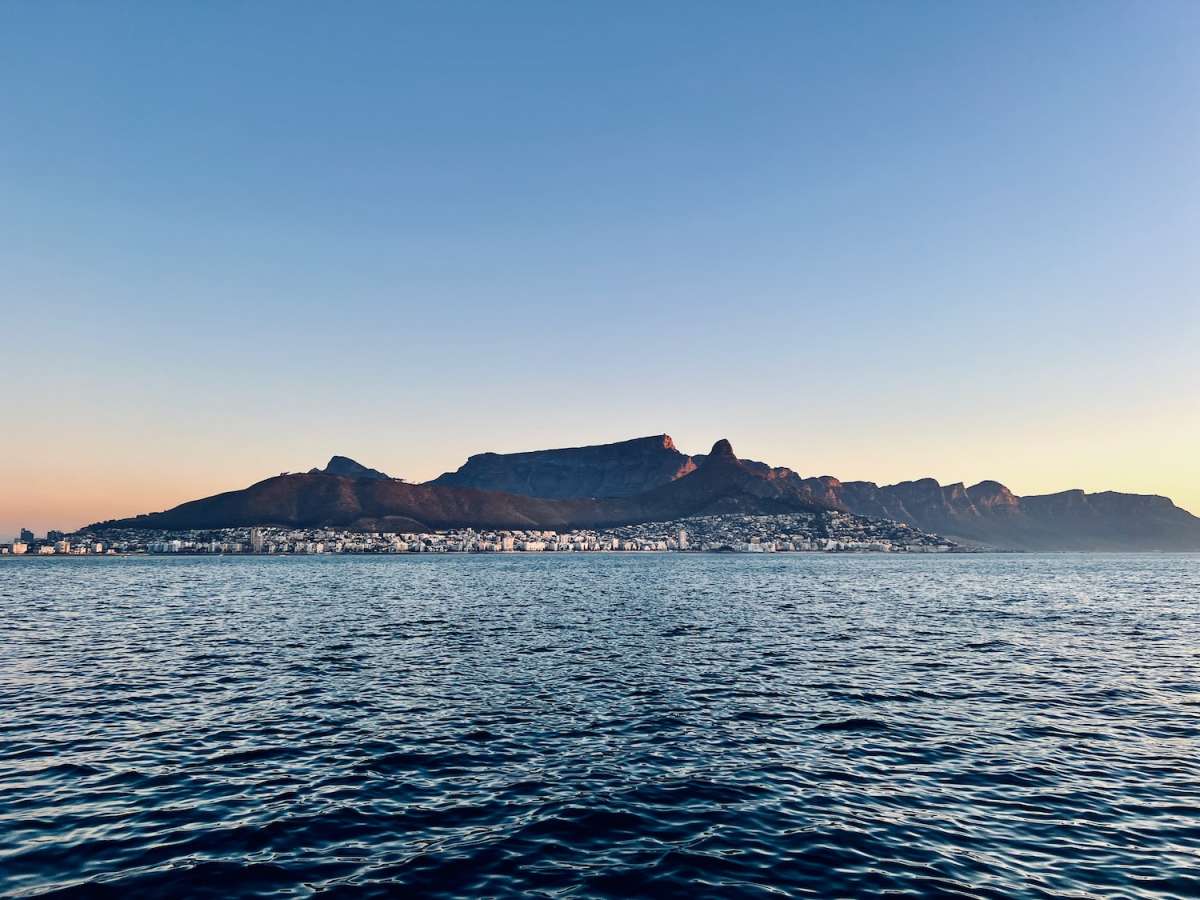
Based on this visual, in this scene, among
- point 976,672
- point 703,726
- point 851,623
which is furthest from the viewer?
point 851,623

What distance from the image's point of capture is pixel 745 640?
203 feet

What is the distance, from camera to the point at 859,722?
3319 cm

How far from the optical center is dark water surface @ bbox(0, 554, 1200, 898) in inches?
711

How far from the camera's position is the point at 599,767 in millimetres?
26328

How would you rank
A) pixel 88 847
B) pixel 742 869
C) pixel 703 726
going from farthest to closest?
pixel 703 726
pixel 88 847
pixel 742 869

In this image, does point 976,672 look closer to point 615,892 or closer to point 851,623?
point 851,623

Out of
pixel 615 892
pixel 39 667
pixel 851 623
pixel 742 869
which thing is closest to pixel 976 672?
pixel 851 623

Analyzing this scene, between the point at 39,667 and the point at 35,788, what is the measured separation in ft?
100

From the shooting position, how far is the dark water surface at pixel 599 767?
18062 mm

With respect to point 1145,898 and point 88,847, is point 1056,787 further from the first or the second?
point 88,847

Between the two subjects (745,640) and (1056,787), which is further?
(745,640)

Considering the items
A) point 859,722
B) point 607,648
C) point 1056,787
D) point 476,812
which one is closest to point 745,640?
point 607,648

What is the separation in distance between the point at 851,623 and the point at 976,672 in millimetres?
28556

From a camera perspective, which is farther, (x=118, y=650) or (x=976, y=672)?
(x=118, y=650)
